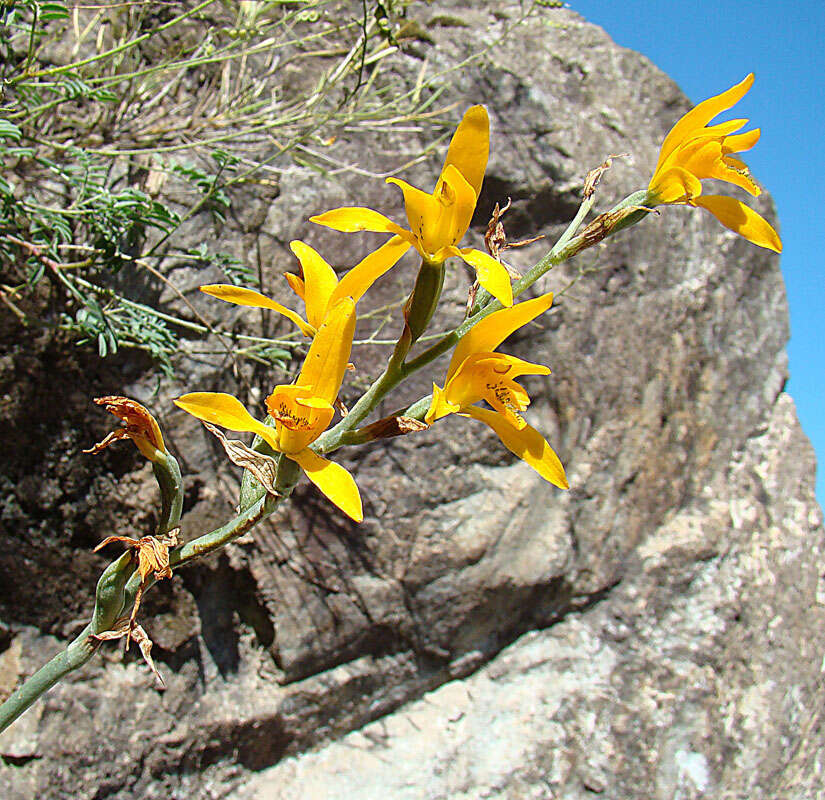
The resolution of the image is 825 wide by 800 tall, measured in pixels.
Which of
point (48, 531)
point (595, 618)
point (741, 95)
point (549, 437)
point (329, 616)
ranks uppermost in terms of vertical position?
point (741, 95)

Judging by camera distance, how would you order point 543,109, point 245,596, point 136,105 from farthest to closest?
1. point 543,109
2. point 136,105
3. point 245,596

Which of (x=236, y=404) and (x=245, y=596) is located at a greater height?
(x=236, y=404)

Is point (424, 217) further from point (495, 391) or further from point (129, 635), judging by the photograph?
point (129, 635)

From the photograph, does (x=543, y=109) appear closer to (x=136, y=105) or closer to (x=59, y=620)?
(x=136, y=105)

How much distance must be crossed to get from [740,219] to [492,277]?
0.27 meters

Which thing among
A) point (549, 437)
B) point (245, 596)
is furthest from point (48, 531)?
point (549, 437)

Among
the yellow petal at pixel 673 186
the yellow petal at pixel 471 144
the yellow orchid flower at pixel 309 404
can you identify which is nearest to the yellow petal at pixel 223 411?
the yellow orchid flower at pixel 309 404

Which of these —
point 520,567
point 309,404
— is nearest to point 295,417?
point 309,404

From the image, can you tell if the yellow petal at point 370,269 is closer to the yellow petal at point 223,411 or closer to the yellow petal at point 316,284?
the yellow petal at point 316,284

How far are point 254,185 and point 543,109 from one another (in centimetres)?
78

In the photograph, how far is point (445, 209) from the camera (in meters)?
0.56

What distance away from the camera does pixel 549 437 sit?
160 centimetres

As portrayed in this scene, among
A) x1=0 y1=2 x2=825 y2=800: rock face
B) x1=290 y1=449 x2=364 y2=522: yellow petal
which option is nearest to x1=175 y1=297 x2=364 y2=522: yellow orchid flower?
x1=290 y1=449 x2=364 y2=522: yellow petal

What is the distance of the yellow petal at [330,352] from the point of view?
0.53 m
